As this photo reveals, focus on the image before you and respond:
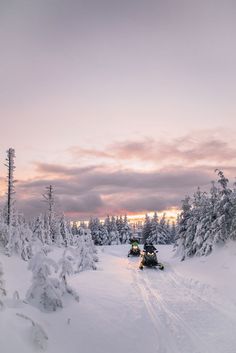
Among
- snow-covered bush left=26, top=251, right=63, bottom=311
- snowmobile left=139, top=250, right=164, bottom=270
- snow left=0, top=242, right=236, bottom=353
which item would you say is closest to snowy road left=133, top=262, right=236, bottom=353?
snow left=0, top=242, right=236, bottom=353

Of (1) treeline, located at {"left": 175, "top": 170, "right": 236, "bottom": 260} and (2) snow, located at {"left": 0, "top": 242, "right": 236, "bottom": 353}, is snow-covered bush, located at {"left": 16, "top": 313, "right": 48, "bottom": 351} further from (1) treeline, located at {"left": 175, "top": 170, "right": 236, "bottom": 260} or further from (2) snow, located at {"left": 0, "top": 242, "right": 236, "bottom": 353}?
(1) treeline, located at {"left": 175, "top": 170, "right": 236, "bottom": 260}

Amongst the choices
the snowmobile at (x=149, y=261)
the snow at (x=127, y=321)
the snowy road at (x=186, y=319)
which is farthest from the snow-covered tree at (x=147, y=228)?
the snow at (x=127, y=321)

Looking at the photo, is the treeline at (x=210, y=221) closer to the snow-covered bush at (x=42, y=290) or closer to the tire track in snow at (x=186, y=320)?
the tire track in snow at (x=186, y=320)

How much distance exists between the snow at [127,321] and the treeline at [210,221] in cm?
1016

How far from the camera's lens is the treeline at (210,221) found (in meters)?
30.5

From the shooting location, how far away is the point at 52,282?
11680mm

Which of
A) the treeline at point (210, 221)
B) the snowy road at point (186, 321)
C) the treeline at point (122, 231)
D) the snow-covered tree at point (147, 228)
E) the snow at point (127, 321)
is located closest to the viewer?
the snow at point (127, 321)

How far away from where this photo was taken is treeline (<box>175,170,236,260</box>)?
30.5 m

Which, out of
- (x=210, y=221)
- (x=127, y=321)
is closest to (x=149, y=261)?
(x=210, y=221)

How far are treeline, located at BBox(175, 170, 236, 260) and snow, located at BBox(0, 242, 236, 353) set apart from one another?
10.2 metres

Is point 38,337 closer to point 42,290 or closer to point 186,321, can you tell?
point 42,290

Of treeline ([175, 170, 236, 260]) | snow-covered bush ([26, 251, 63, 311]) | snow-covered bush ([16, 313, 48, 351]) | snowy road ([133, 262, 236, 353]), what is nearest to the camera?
snow-covered bush ([16, 313, 48, 351])

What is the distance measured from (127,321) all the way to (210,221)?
2216 cm

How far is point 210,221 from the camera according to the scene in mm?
33125
